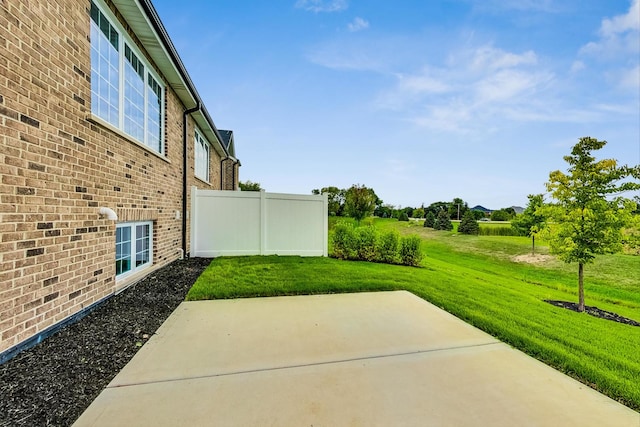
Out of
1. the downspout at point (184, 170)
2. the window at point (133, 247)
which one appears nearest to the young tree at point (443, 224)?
the downspout at point (184, 170)

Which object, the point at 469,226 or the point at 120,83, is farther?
the point at 469,226

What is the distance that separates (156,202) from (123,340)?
12.6 ft

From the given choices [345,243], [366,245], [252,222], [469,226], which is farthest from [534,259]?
[252,222]

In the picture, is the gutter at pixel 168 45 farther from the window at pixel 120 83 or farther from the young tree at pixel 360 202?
the young tree at pixel 360 202

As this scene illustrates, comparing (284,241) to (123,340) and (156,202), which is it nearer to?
(156,202)

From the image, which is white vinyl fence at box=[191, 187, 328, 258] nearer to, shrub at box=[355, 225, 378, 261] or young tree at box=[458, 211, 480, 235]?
shrub at box=[355, 225, 378, 261]

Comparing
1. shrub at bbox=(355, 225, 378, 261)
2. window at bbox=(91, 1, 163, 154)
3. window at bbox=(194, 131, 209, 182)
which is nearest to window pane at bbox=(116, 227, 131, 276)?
window at bbox=(91, 1, 163, 154)

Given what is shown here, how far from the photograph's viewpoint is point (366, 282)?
5777 mm

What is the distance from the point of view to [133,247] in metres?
5.46

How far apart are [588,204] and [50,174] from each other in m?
10.6

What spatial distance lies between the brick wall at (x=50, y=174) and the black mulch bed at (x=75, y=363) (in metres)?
0.25

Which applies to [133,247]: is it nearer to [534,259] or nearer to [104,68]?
[104,68]

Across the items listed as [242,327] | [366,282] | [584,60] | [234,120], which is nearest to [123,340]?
[242,327]

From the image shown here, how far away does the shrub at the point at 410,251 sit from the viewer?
31.7ft
